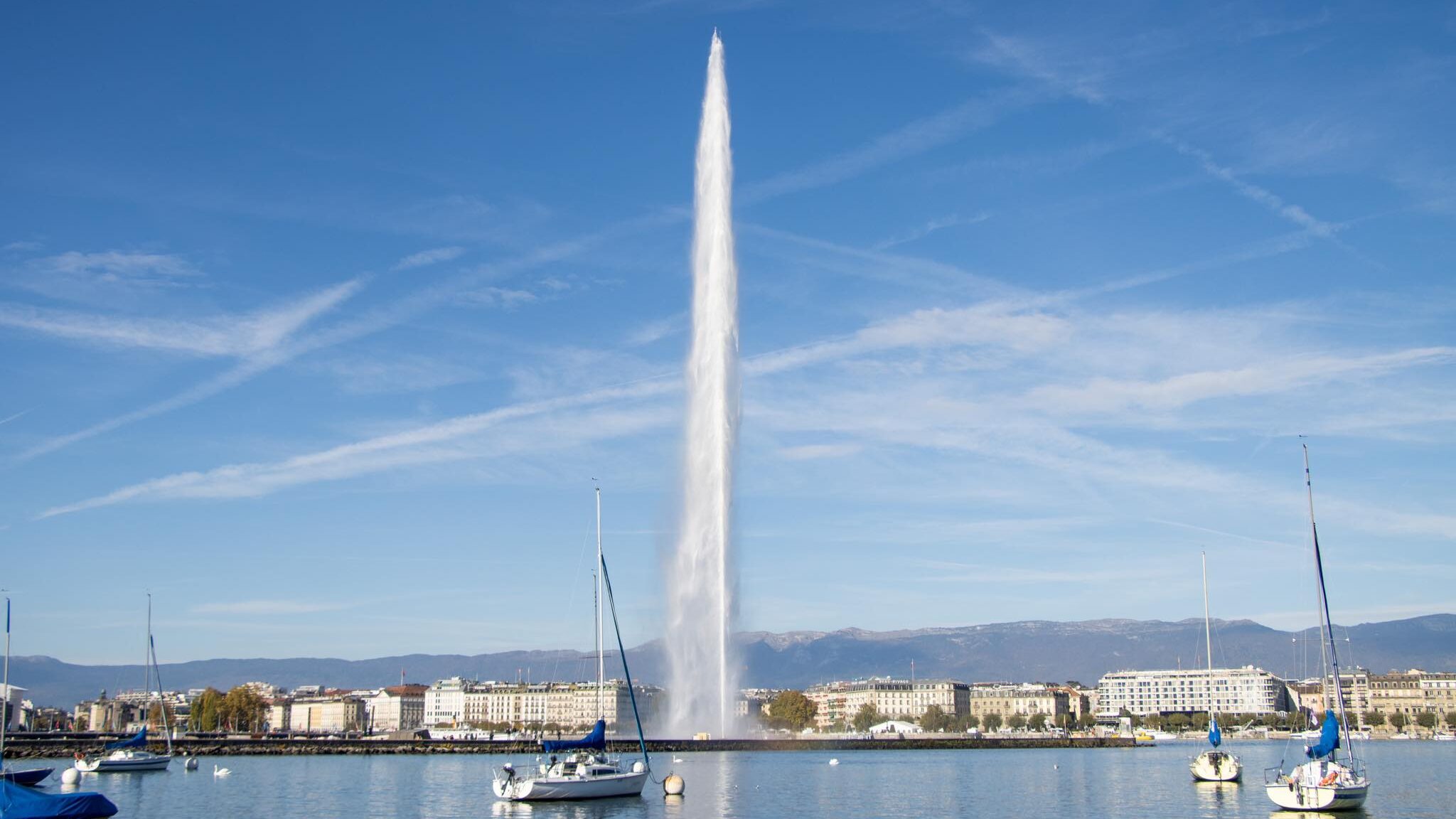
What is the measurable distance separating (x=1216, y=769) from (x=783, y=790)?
943 inches

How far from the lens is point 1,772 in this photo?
41156 mm

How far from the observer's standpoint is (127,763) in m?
77.5

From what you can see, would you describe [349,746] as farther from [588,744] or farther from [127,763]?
[588,744]

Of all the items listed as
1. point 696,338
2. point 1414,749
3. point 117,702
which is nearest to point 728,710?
point 696,338

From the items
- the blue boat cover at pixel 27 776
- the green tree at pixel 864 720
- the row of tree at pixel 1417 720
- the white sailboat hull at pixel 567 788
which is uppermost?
the blue boat cover at pixel 27 776

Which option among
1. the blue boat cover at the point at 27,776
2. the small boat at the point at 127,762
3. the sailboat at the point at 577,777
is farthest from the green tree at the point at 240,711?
the sailboat at the point at 577,777

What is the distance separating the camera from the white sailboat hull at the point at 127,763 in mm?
77312

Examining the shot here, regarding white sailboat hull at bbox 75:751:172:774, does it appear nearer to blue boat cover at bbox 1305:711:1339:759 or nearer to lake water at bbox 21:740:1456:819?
lake water at bbox 21:740:1456:819

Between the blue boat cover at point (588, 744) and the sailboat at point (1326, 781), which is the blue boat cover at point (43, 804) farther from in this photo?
the sailboat at point (1326, 781)

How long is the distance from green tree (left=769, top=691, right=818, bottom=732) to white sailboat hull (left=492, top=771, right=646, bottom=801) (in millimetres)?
107124

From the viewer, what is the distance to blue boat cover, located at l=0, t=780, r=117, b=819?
38.8 m

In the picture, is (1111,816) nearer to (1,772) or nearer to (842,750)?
(1,772)

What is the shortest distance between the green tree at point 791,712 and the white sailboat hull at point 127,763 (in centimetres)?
8864

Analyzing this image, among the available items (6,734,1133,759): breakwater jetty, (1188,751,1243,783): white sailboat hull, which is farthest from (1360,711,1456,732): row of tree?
(1188,751,1243,783): white sailboat hull
